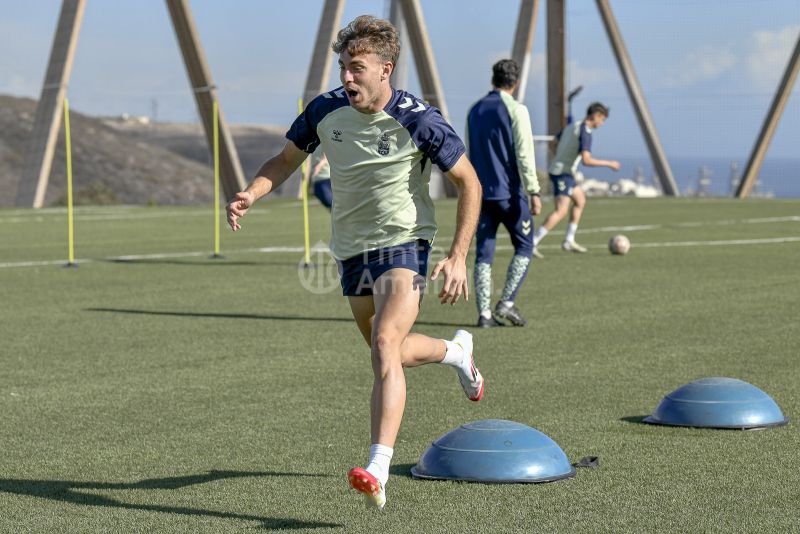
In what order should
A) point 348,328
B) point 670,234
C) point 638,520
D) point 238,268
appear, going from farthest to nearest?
1. point 670,234
2. point 238,268
3. point 348,328
4. point 638,520

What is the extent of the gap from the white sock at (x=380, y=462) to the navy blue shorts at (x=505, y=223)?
6.30 m

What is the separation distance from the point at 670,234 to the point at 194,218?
11784mm

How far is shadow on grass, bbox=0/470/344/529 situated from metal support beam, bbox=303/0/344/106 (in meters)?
32.2

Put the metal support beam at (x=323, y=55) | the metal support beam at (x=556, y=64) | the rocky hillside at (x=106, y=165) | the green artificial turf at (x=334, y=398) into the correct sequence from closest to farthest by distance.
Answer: the green artificial turf at (x=334, y=398) < the metal support beam at (x=323, y=55) < the metal support beam at (x=556, y=64) < the rocky hillside at (x=106, y=165)

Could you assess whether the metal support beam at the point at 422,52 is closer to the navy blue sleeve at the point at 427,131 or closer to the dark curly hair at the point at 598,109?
the dark curly hair at the point at 598,109

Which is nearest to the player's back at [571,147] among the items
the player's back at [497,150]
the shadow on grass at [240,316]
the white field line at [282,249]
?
the white field line at [282,249]

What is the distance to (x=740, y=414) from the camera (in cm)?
686

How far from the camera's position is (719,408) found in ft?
22.7

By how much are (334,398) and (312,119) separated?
7.93 ft

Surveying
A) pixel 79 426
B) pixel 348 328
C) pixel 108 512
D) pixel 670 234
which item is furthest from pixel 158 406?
pixel 670 234

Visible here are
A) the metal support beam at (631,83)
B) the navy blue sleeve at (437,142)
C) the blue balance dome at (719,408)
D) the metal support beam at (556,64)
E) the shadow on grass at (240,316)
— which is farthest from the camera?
the metal support beam at (631,83)

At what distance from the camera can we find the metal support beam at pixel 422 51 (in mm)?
41250

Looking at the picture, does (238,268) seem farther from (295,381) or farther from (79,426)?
(79,426)

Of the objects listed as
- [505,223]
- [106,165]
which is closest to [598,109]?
[505,223]
